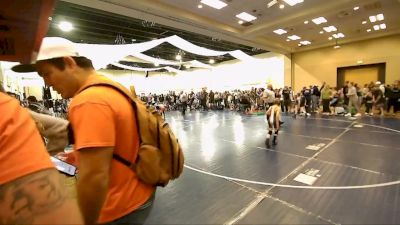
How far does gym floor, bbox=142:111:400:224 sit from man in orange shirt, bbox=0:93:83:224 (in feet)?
7.32

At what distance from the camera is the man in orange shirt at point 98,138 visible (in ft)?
2.78

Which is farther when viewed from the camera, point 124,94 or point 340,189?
point 340,189

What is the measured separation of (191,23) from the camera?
10742mm

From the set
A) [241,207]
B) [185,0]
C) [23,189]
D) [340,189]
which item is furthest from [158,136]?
[185,0]

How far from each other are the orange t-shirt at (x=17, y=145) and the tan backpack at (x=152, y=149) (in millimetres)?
349

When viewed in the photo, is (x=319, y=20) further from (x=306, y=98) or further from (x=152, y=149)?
(x=152, y=149)

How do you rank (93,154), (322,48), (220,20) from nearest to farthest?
(93,154)
(220,20)
(322,48)

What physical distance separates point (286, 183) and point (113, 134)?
3.22 m

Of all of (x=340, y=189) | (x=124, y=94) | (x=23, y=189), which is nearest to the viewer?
(x=23, y=189)

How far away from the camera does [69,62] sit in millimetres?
1026

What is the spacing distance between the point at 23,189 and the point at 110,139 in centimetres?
33

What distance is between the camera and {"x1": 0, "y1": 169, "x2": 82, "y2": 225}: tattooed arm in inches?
22.2

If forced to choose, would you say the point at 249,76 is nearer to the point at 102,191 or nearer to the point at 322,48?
the point at 322,48

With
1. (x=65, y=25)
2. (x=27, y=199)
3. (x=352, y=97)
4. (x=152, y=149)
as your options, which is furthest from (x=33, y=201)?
(x=352, y=97)
